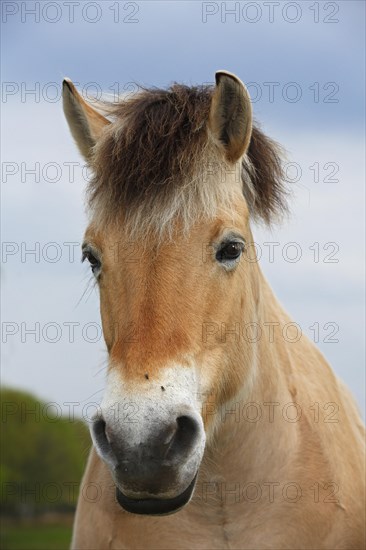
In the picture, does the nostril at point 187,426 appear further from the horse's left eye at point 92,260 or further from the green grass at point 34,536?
the green grass at point 34,536

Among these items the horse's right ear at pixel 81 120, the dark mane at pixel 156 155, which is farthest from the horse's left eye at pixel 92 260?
the horse's right ear at pixel 81 120

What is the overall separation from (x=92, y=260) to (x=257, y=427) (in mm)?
1545

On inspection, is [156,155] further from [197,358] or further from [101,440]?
[101,440]

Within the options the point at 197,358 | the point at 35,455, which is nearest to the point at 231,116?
the point at 197,358

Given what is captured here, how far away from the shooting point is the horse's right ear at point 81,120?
201 inches

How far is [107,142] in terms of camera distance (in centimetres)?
473

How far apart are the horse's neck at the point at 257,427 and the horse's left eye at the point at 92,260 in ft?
3.77

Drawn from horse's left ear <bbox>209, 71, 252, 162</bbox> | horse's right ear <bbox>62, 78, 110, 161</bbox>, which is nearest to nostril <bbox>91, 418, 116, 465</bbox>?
horse's left ear <bbox>209, 71, 252, 162</bbox>

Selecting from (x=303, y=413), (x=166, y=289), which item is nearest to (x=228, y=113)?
(x=166, y=289)

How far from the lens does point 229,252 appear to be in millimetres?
4430

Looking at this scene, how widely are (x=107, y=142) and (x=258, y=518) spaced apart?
8.40 ft

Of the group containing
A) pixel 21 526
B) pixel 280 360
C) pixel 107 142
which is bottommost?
pixel 21 526

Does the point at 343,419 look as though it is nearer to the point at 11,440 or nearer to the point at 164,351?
the point at 164,351

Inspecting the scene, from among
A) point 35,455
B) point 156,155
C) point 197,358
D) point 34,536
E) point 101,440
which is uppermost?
point 156,155
